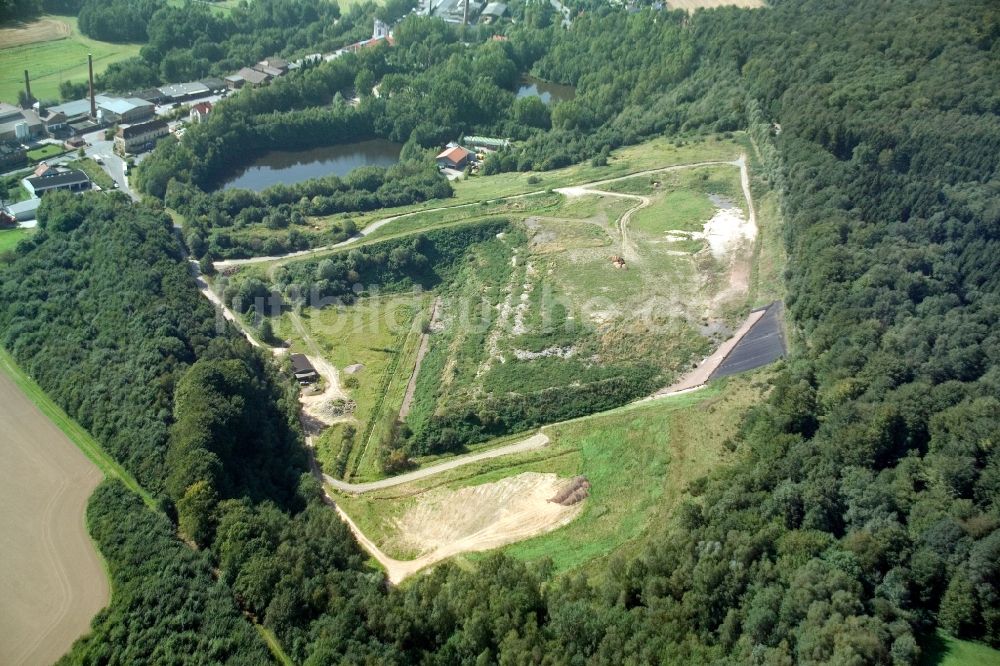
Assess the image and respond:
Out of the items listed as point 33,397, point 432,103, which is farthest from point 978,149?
point 33,397

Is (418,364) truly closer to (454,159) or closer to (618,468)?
(618,468)

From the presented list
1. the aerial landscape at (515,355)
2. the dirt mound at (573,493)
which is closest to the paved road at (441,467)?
the aerial landscape at (515,355)

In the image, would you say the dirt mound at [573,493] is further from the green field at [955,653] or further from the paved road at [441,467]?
the green field at [955,653]

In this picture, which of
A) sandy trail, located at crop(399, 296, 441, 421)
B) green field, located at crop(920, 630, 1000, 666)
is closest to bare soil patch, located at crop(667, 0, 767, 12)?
sandy trail, located at crop(399, 296, 441, 421)

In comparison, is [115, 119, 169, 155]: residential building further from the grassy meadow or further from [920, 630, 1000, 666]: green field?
[920, 630, 1000, 666]: green field

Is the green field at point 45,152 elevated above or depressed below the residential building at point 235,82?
below

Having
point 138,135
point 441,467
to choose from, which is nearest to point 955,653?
point 441,467
